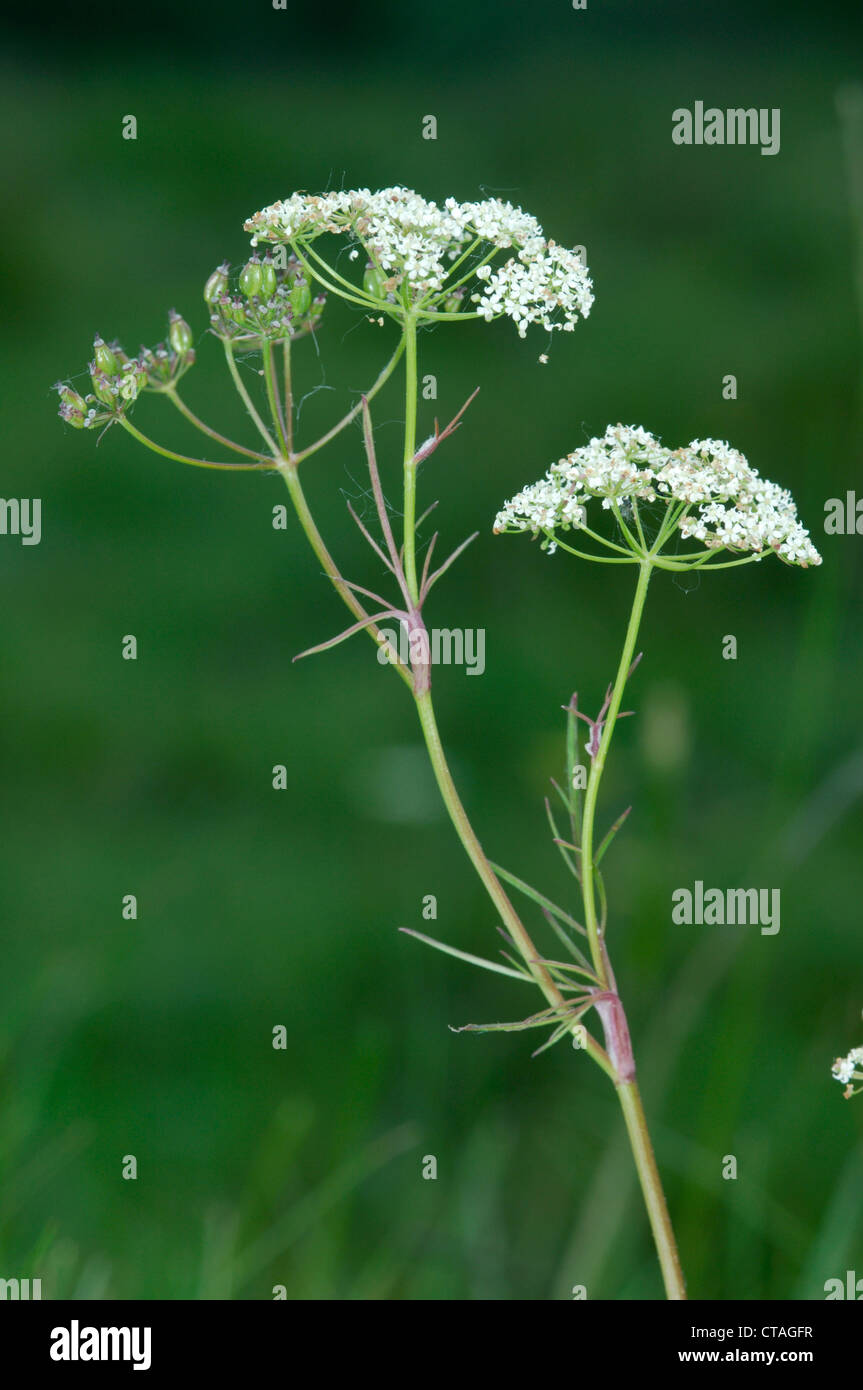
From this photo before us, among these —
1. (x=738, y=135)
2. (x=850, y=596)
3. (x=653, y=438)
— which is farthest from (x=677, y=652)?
(x=653, y=438)

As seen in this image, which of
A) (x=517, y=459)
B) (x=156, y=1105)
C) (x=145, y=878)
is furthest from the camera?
(x=517, y=459)

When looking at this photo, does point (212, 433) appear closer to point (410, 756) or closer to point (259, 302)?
point (259, 302)

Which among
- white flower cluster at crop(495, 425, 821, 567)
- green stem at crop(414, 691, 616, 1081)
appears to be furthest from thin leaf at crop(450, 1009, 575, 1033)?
white flower cluster at crop(495, 425, 821, 567)

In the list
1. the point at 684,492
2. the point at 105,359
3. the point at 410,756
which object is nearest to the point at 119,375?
the point at 105,359

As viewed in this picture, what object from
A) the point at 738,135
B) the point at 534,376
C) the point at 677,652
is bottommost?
the point at 677,652

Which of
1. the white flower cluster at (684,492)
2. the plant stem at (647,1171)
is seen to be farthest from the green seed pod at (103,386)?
the plant stem at (647,1171)

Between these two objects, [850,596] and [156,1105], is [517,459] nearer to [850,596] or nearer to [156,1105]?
[850,596]
